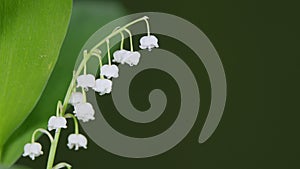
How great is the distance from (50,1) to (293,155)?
924 mm

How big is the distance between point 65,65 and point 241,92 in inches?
27.9

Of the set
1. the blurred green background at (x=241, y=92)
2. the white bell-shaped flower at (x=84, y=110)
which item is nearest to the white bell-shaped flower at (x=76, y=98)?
the white bell-shaped flower at (x=84, y=110)

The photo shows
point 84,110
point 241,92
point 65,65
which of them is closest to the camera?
point 84,110

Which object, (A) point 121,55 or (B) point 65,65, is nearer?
(A) point 121,55

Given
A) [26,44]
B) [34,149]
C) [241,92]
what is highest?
[241,92]

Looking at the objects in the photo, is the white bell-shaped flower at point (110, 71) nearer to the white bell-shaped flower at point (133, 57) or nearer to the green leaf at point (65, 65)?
the white bell-shaped flower at point (133, 57)

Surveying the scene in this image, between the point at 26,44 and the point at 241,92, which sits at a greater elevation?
the point at 241,92

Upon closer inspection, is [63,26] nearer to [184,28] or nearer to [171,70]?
[171,70]

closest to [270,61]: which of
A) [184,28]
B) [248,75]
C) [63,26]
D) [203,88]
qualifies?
[248,75]

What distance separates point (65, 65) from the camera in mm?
728

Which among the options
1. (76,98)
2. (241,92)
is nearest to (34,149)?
(76,98)

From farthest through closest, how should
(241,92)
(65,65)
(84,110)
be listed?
(241,92) < (65,65) < (84,110)

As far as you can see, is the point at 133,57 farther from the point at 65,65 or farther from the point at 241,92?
Result: the point at 241,92

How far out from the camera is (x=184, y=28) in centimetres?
88
